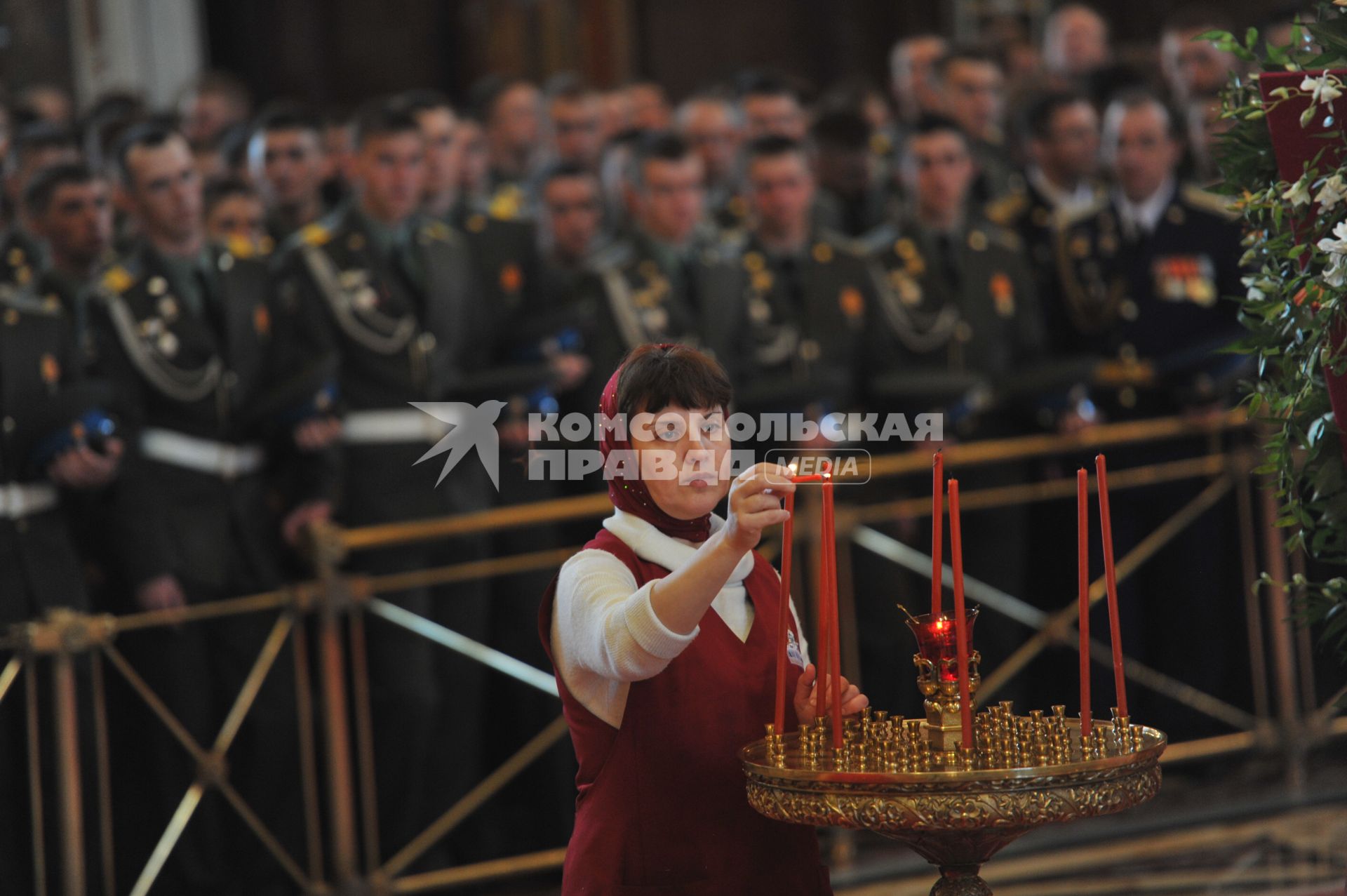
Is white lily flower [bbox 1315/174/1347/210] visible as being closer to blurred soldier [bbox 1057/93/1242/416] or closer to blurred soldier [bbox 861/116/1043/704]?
blurred soldier [bbox 861/116/1043/704]

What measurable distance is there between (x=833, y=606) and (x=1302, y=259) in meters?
0.85

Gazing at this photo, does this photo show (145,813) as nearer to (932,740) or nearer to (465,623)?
(465,623)

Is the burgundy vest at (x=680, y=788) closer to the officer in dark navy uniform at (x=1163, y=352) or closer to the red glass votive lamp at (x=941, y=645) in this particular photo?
the red glass votive lamp at (x=941, y=645)

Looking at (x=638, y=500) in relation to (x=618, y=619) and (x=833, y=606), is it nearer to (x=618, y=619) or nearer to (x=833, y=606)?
(x=618, y=619)

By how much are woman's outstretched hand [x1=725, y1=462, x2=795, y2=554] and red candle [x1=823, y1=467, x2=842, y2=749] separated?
5cm

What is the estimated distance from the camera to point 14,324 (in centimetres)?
434

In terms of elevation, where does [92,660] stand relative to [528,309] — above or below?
below

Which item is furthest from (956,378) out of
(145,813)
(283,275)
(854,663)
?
(145,813)

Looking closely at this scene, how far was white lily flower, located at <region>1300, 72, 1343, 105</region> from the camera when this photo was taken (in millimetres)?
2336

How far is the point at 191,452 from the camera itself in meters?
4.71

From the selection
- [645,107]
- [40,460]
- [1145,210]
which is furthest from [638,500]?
[645,107]

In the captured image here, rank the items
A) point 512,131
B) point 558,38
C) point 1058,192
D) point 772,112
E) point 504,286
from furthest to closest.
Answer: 1. point 558,38
2. point 512,131
3. point 772,112
4. point 1058,192
5. point 504,286

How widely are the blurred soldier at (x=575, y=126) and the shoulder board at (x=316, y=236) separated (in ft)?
6.03

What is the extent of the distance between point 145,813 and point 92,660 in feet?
2.01
